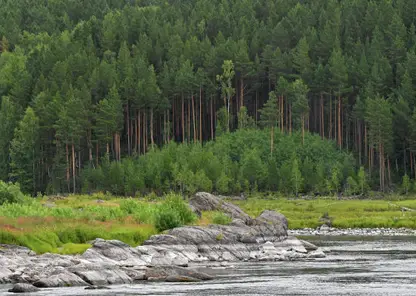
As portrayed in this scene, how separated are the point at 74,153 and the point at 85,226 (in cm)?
9946

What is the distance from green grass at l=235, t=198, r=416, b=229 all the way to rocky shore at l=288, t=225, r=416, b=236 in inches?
115

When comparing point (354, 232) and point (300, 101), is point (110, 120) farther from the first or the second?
point (354, 232)

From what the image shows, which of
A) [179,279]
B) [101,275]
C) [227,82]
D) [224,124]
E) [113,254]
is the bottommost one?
[179,279]

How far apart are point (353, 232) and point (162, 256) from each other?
50487 millimetres

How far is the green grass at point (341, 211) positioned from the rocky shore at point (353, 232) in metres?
2.91

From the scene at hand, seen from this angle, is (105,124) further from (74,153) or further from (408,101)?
(408,101)

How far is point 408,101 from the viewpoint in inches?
6900

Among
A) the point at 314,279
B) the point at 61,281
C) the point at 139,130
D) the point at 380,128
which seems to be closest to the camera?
the point at 61,281

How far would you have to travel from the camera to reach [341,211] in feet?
447

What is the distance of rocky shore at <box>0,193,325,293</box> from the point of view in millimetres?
62156

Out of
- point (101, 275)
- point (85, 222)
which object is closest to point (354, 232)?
point (85, 222)

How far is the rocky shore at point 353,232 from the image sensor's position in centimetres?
11631

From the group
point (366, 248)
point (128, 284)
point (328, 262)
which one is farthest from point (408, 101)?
point (128, 284)

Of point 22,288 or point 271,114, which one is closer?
point 22,288
